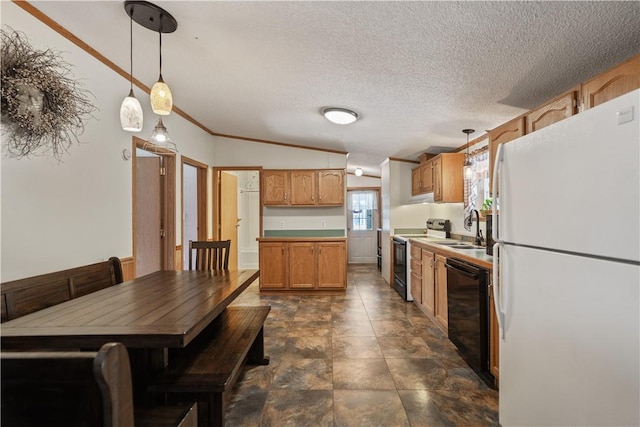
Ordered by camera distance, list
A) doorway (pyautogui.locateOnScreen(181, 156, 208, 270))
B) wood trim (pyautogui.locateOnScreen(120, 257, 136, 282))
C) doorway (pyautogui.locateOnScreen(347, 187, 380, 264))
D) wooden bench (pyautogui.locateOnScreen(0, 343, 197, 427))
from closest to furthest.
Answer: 1. wooden bench (pyautogui.locateOnScreen(0, 343, 197, 427))
2. wood trim (pyautogui.locateOnScreen(120, 257, 136, 282))
3. doorway (pyautogui.locateOnScreen(181, 156, 208, 270))
4. doorway (pyautogui.locateOnScreen(347, 187, 380, 264))

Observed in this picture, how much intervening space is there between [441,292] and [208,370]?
238cm

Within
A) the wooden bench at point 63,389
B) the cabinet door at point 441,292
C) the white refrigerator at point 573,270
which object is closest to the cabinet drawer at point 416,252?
A: the cabinet door at point 441,292

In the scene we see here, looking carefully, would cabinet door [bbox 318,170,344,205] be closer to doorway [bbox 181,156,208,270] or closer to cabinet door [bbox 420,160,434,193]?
cabinet door [bbox 420,160,434,193]

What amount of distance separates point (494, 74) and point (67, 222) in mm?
3238

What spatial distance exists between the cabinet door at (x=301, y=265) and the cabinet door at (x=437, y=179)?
1982mm

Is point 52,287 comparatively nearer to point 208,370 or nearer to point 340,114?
point 208,370

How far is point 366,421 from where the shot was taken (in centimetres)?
178

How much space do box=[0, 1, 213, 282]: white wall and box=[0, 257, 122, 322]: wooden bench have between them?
242 mm

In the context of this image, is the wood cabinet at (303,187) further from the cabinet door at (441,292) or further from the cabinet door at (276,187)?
the cabinet door at (441,292)

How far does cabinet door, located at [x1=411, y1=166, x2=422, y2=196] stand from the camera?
482cm

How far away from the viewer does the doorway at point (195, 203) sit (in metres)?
4.52

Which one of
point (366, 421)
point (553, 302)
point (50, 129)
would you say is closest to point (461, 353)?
point (366, 421)

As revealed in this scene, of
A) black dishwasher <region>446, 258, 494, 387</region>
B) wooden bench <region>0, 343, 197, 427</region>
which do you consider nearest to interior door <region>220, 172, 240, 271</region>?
black dishwasher <region>446, 258, 494, 387</region>

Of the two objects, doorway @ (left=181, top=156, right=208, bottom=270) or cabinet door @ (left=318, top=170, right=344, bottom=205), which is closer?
doorway @ (left=181, top=156, right=208, bottom=270)
